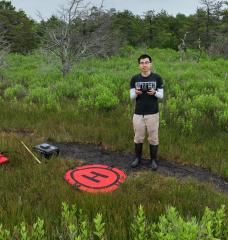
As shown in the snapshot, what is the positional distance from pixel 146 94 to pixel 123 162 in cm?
153

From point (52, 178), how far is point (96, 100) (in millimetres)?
4593

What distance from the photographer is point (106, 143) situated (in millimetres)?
7262

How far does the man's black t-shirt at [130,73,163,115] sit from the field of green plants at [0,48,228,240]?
1.17 m

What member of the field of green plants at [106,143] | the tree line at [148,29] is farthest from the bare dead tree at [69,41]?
the tree line at [148,29]

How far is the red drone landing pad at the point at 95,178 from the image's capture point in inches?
193

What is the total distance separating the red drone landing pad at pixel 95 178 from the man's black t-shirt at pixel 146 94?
1236mm

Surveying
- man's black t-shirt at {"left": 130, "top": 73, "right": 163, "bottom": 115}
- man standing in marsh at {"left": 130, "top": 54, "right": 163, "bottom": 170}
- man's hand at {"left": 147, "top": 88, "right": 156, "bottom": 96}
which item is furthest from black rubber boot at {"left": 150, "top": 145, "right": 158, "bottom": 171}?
man's hand at {"left": 147, "top": 88, "right": 156, "bottom": 96}

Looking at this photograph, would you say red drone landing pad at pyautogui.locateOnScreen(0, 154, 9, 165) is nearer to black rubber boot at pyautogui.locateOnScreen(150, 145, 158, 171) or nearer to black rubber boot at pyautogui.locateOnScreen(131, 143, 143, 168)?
black rubber boot at pyautogui.locateOnScreen(131, 143, 143, 168)

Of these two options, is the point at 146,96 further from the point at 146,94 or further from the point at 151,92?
the point at 151,92

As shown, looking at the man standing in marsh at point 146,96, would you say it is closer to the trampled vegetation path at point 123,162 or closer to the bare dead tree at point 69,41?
the trampled vegetation path at point 123,162

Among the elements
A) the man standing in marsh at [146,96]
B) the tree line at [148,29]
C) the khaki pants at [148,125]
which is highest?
the tree line at [148,29]

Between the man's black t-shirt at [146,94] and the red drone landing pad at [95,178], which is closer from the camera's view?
the red drone landing pad at [95,178]

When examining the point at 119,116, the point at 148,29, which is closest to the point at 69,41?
the point at 119,116

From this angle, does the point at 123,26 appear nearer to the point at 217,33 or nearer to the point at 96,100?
the point at 217,33
